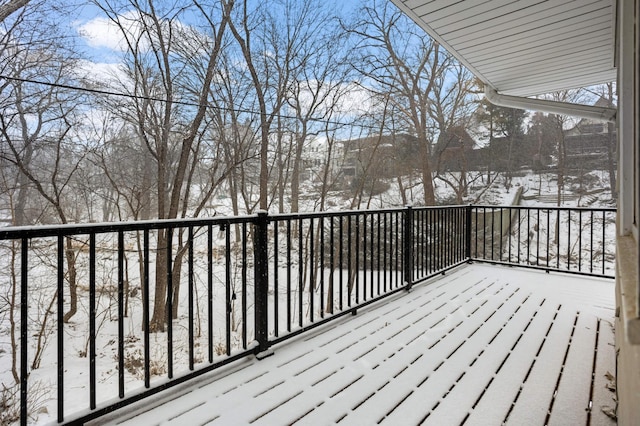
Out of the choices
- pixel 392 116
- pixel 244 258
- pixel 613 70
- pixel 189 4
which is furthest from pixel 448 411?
pixel 392 116

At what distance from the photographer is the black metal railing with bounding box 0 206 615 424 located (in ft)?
5.09

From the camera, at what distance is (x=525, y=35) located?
2.75 meters

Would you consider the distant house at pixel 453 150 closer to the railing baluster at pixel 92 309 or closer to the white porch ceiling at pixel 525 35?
the white porch ceiling at pixel 525 35

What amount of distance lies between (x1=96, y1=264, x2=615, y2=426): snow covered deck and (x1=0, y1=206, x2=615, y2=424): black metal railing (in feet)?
0.55

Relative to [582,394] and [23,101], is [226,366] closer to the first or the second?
[582,394]

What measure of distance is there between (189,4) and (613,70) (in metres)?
8.04

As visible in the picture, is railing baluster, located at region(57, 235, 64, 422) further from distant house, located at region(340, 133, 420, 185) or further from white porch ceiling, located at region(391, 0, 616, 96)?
distant house, located at region(340, 133, 420, 185)

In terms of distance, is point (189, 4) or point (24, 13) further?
point (189, 4)

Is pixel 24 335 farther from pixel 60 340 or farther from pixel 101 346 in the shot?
pixel 101 346

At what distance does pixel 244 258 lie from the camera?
218cm

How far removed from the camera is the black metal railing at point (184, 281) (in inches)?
61.1

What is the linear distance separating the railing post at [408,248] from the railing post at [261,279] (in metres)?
1.87

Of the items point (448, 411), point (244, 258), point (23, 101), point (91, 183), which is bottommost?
point (448, 411)

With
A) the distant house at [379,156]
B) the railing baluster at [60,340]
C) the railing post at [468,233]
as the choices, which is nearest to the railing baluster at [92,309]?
the railing baluster at [60,340]
